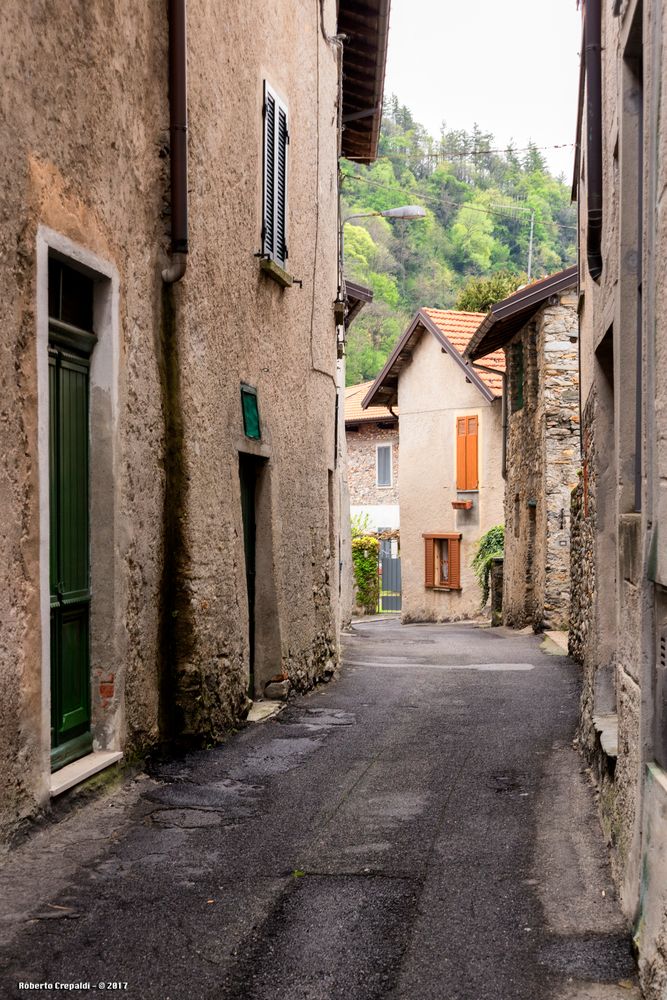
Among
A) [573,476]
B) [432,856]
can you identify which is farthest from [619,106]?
[573,476]

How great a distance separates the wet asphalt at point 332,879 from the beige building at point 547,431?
8897 mm

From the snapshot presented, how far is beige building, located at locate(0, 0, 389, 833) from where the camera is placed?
4680 millimetres

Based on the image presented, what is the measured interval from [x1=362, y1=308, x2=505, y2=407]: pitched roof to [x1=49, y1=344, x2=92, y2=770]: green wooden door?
17.7 metres

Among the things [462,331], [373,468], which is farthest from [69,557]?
[373,468]

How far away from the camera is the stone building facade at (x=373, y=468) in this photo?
117 feet

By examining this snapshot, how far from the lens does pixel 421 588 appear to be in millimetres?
26375

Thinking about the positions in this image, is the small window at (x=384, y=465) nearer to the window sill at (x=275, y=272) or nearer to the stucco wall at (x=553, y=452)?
the stucco wall at (x=553, y=452)

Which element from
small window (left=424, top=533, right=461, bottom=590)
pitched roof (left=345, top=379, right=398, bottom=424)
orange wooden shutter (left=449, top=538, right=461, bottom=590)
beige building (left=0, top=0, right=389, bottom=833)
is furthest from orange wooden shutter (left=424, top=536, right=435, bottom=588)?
beige building (left=0, top=0, right=389, bottom=833)

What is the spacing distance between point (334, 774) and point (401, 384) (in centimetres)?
2148

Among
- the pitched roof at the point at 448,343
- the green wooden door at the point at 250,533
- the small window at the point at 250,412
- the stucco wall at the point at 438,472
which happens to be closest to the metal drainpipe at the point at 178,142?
the small window at the point at 250,412

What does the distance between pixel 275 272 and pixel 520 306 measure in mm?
8052

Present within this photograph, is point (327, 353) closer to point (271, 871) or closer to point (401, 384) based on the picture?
point (271, 871)

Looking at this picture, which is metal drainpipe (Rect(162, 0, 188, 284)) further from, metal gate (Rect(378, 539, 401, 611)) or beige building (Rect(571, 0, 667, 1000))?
metal gate (Rect(378, 539, 401, 611))

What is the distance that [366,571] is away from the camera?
28.2 meters
